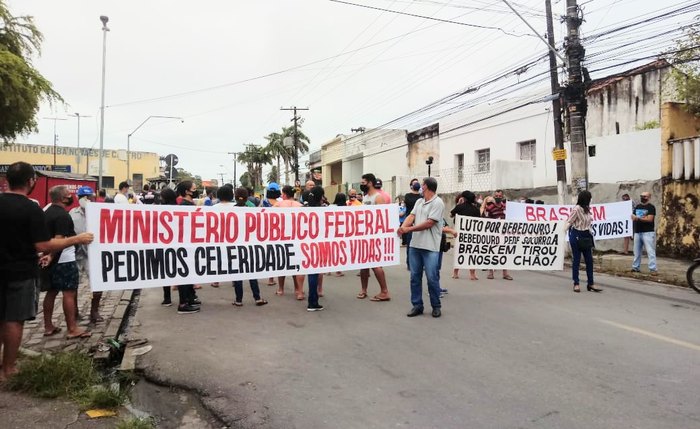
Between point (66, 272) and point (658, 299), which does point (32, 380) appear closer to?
point (66, 272)

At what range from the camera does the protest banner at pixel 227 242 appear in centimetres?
557

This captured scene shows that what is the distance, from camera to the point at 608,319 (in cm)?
650

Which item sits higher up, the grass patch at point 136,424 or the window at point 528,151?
the window at point 528,151

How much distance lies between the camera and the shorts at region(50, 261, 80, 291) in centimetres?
544

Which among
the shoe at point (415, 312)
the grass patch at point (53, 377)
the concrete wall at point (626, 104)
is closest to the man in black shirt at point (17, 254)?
the grass patch at point (53, 377)

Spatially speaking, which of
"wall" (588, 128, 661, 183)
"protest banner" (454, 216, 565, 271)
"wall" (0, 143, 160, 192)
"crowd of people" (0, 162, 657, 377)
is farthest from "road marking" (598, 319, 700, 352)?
"wall" (0, 143, 160, 192)

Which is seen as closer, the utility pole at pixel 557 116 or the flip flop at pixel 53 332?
the flip flop at pixel 53 332

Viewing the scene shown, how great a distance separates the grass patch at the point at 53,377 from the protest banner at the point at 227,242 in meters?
1.27

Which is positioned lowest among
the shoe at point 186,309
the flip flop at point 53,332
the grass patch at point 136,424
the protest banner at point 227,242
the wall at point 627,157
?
the grass patch at point 136,424

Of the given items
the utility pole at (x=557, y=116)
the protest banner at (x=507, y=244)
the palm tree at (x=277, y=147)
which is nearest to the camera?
the protest banner at (x=507, y=244)

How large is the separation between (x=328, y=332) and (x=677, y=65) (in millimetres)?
15126

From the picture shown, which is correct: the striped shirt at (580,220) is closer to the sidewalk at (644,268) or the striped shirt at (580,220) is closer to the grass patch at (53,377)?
the sidewalk at (644,268)

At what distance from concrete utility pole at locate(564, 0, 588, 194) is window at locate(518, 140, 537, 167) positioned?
10.2 metres

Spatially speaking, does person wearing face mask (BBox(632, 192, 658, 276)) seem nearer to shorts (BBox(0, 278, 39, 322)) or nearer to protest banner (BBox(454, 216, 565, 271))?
protest banner (BBox(454, 216, 565, 271))
